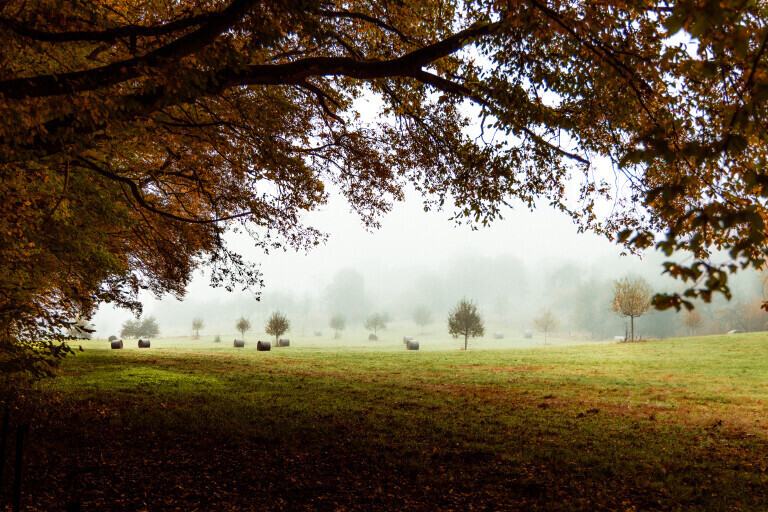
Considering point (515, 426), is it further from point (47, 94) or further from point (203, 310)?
point (203, 310)

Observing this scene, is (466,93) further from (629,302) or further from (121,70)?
(629,302)

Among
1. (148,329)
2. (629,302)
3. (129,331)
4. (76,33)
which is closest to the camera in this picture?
(76,33)

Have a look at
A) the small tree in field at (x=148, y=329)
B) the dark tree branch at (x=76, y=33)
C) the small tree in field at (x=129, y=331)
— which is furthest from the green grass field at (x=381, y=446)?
the small tree in field at (x=129, y=331)

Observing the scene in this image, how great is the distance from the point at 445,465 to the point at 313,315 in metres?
135

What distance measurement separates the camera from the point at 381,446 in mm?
6934

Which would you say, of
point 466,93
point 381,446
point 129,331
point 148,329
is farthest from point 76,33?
point 129,331

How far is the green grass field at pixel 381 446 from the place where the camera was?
5.11 m

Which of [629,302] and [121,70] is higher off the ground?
[121,70]

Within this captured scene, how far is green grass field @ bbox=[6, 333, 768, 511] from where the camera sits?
5.11m

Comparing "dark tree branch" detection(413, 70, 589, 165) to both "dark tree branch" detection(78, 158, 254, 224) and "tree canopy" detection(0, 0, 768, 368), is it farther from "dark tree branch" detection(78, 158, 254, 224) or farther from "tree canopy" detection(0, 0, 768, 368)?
"dark tree branch" detection(78, 158, 254, 224)

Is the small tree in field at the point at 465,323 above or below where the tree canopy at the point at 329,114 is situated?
below

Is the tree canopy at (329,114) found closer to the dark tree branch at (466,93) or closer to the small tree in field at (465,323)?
the dark tree branch at (466,93)

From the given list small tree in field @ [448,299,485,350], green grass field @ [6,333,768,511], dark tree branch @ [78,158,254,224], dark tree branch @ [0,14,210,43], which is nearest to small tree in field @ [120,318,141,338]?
small tree in field @ [448,299,485,350]

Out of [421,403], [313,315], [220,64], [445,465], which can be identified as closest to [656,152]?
[220,64]
